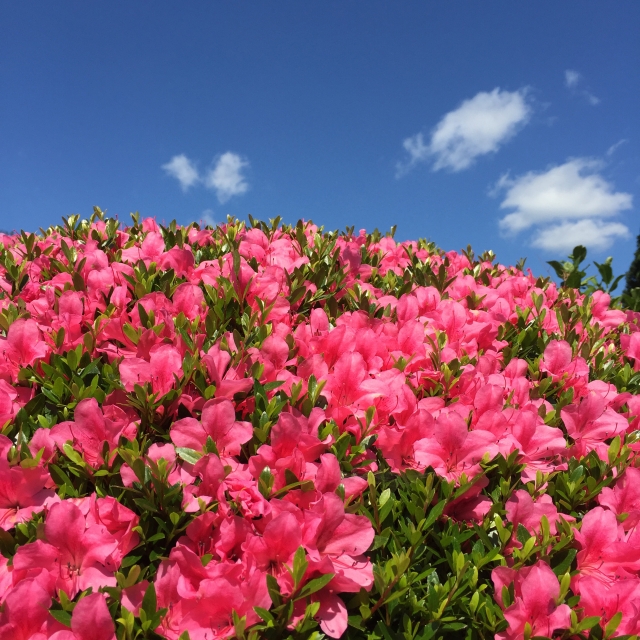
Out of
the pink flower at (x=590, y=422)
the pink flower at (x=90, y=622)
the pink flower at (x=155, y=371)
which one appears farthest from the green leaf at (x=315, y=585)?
the pink flower at (x=590, y=422)

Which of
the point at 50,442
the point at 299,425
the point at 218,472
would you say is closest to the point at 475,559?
the point at 299,425

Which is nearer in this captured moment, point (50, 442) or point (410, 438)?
point (50, 442)

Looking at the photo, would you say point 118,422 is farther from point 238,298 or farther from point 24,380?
point 238,298

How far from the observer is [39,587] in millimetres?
1687

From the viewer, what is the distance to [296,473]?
6.74 ft

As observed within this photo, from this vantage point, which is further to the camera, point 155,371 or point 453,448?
point 155,371

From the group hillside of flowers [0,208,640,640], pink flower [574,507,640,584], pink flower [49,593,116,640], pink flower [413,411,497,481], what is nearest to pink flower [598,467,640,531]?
hillside of flowers [0,208,640,640]

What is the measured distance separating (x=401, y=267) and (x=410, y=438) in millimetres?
2429

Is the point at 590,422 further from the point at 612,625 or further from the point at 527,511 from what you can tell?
the point at 612,625

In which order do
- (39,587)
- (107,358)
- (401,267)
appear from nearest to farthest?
1. (39,587)
2. (107,358)
3. (401,267)

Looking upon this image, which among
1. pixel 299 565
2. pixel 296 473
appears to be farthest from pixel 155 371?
pixel 299 565

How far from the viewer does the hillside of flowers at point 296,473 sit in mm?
1769

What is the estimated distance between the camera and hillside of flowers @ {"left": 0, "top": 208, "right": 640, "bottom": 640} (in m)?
1.77

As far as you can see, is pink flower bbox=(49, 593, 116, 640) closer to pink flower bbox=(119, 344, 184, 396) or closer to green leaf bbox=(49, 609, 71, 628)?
green leaf bbox=(49, 609, 71, 628)
